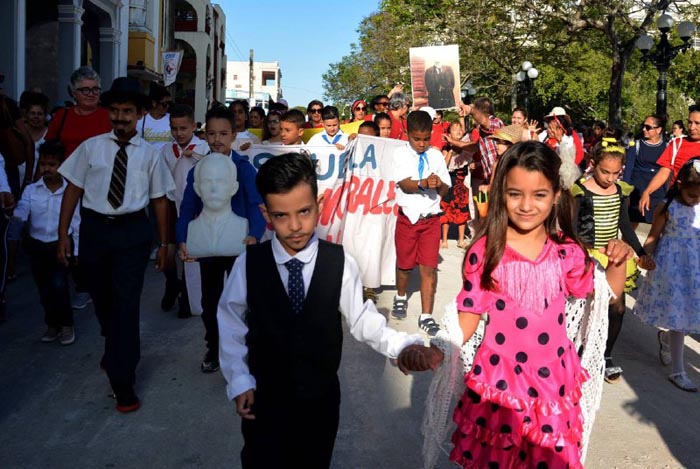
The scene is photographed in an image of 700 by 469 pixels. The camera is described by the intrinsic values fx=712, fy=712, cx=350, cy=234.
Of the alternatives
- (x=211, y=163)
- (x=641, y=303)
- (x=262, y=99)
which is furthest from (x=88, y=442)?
(x=262, y=99)

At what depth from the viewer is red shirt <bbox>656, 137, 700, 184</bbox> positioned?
7016 millimetres

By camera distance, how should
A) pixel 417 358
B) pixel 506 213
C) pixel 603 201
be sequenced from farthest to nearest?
pixel 603 201, pixel 506 213, pixel 417 358

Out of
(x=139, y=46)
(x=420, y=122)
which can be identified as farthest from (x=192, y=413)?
(x=139, y=46)

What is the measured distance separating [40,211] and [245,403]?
4054 millimetres

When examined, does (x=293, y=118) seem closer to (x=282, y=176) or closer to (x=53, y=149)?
(x=53, y=149)

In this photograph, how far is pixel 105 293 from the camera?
446 cm

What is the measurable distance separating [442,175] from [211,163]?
2362 mm

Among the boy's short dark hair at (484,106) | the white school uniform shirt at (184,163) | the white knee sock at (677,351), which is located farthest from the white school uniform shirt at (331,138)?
the white knee sock at (677,351)

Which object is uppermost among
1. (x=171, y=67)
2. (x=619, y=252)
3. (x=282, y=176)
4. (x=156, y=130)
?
(x=171, y=67)

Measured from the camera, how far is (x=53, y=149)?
19.2 feet

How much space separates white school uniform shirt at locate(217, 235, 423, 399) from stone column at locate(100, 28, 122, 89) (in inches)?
773

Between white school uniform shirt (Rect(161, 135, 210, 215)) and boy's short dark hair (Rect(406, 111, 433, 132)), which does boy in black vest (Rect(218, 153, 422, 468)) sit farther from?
boy's short dark hair (Rect(406, 111, 433, 132))

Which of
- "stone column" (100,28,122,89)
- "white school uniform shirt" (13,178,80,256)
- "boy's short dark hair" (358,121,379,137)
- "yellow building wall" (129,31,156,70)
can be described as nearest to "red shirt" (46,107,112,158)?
"white school uniform shirt" (13,178,80,256)

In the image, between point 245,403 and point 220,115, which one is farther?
point 220,115
